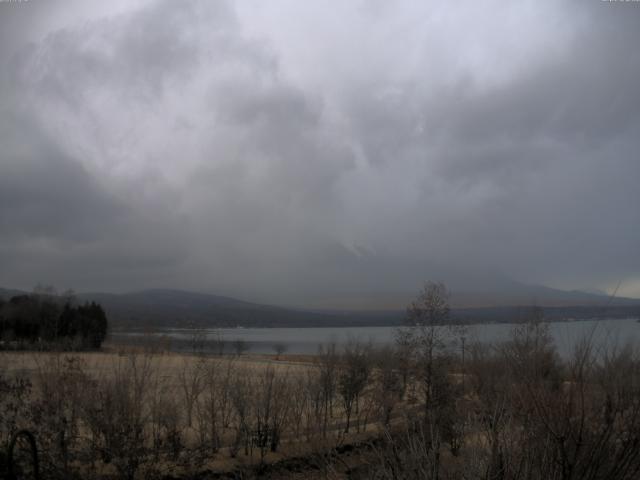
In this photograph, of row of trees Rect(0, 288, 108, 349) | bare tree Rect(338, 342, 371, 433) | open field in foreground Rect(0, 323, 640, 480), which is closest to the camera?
open field in foreground Rect(0, 323, 640, 480)

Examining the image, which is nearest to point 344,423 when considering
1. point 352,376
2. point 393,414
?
point 393,414

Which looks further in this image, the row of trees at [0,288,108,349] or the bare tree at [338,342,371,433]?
the row of trees at [0,288,108,349]

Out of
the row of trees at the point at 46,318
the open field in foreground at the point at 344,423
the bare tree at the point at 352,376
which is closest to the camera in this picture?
the open field in foreground at the point at 344,423

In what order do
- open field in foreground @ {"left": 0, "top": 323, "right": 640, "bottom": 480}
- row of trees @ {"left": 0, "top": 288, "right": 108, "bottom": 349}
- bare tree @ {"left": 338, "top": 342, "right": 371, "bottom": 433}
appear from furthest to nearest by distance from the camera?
row of trees @ {"left": 0, "top": 288, "right": 108, "bottom": 349}, bare tree @ {"left": 338, "top": 342, "right": 371, "bottom": 433}, open field in foreground @ {"left": 0, "top": 323, "right": 640, "bottom": 480}

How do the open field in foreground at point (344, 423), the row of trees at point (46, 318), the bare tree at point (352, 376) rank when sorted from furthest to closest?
the row of trees at point (46, 318) < the bare tree at point (352, 376) < the open field in foreground at point (344, 423)

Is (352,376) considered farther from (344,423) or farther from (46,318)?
(46,318)

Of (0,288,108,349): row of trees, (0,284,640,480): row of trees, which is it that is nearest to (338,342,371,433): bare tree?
(0,284,640,480): row of trees

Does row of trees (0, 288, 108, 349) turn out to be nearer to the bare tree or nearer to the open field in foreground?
the bare tree

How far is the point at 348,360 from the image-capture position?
93.8 ft

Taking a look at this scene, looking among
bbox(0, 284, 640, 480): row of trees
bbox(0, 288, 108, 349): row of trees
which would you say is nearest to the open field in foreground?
bbox(0, 284, 640, 480): row of trees

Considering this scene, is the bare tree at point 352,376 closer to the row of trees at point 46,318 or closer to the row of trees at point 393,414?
the row of trees at point 393,414

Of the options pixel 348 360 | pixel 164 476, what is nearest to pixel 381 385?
pixel 348 360

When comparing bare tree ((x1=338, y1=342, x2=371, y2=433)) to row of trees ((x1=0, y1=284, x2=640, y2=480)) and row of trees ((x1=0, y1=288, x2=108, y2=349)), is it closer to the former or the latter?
row of trees ((x1=0, y1=284, x2=640, y2=480))

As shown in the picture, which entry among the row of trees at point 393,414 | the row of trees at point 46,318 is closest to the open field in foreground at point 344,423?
the row of trees at point 393,414
